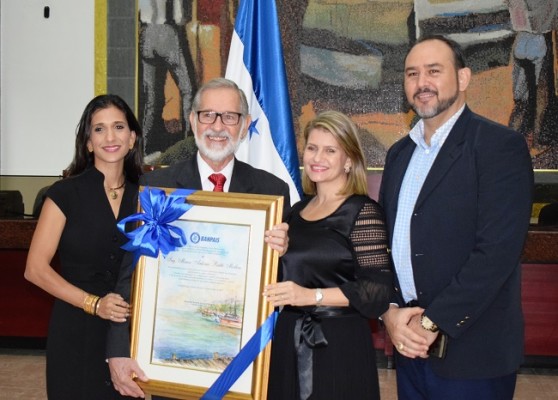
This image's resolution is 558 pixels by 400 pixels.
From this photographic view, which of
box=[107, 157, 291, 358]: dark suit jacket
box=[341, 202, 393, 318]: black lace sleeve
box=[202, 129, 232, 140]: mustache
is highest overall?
box=[202, 129, 232, 140]: mustache

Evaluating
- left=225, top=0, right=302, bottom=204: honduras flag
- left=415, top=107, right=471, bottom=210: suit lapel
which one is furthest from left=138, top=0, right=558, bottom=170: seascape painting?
left=415, top=107, right=471, bottom=210: suit lapel

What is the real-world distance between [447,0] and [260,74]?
11.5 feet

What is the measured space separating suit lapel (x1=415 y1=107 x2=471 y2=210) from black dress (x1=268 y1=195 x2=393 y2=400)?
0.53 feet

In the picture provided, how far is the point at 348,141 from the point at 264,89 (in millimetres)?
1693

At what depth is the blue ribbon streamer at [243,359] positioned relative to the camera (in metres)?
1.97

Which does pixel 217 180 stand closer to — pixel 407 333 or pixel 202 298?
pixel 202 298

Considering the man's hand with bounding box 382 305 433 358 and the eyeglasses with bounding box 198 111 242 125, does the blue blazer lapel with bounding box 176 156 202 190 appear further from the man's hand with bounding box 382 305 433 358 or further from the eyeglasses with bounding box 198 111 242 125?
the man's hand with bounding box 382 305 433 358

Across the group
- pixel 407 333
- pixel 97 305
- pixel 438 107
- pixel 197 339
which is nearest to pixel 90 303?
pixel 97 305

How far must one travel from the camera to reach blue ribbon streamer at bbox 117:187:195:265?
2010mm

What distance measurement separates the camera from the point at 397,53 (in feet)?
21.9

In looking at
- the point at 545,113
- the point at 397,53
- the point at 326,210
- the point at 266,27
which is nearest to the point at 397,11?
the point at 397,53

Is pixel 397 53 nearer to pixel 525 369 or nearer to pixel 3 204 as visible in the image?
pixel 525 369

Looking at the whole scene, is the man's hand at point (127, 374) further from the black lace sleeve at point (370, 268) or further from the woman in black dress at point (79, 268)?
the black lace sleeve at point (370, 268)

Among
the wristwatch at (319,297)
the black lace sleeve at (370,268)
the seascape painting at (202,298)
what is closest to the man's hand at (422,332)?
the black lace sleeve at (370,268)
